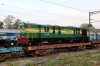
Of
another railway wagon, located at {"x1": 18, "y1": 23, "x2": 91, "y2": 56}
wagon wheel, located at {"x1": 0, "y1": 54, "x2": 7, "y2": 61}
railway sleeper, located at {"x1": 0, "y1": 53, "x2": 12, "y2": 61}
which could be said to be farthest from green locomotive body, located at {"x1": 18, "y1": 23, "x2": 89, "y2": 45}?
wagon wheel, located at {"x1": 0, "y1": 54, "x2": 7, "y2": 61}

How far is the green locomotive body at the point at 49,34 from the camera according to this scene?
15853 millimetres

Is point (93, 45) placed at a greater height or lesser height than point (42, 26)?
lesser

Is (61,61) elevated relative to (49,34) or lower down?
lower down

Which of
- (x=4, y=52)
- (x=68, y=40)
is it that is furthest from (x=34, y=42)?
(x=68, y=40)

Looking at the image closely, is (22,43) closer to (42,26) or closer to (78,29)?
(42,26)

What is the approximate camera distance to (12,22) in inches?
3206

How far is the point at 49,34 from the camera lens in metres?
17.7

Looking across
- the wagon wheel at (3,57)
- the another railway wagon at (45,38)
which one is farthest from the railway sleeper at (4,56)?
the another railway wagon at (45,38)

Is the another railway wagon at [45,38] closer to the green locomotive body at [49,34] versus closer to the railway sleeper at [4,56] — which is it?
the green locomotive body at [49,34]

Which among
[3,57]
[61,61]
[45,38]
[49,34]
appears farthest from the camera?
[49,34]

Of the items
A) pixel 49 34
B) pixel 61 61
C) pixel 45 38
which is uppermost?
pixel 49 34

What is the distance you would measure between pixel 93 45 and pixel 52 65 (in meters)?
17.1

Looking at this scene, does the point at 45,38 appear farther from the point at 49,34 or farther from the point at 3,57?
the point at 3,57

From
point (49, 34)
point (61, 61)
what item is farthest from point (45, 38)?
point (61, 61)
